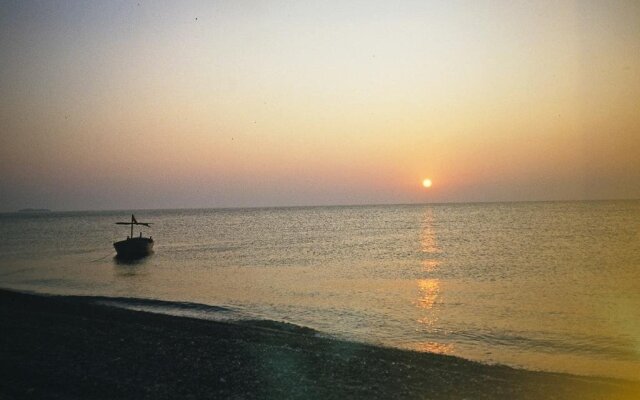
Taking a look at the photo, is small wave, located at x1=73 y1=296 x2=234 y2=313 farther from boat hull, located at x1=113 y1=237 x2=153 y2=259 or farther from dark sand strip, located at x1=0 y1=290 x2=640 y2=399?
boat hull, located at x1=113 y1=237 x2=153 y2=259

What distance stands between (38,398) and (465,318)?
57.3 feet

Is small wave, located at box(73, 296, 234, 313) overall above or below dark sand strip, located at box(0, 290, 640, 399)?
below

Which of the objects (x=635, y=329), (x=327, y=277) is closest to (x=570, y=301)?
(x=635, y=329)

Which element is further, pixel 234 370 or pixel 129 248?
pixel 129 248

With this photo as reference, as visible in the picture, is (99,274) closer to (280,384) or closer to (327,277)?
(327,277)

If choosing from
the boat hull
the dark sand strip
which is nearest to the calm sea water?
the boat hull

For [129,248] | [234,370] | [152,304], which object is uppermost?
[234,370]

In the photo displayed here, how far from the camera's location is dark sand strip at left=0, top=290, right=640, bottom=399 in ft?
33.7

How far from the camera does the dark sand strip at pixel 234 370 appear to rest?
404 inches

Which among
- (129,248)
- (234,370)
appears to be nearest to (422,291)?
(234,370)

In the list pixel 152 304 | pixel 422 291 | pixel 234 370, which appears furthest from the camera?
pixel 422 291

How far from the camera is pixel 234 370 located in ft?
38.6

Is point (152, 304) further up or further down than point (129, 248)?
further down

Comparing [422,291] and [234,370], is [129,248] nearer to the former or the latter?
[422,291]
